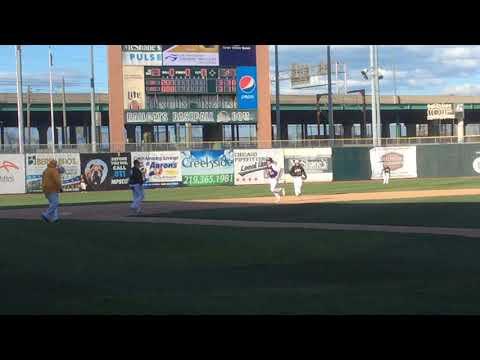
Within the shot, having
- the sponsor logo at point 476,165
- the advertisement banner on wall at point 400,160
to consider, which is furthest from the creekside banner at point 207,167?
the sponsor logo at point 476,165

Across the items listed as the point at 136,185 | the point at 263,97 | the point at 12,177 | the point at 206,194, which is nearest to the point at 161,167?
the point at 12,177

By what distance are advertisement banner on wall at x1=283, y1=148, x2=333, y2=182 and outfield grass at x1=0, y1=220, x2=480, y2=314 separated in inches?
1213

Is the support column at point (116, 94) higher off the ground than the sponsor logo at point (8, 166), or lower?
higher

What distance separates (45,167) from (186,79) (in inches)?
575

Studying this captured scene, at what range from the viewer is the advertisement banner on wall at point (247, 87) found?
53625 mm

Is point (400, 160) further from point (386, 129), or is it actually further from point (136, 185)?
point (386, 129)

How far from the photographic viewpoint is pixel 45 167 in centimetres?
4231

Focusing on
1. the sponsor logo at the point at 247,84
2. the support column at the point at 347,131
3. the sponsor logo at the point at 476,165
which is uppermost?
the sponsor logo at the point at 247,84

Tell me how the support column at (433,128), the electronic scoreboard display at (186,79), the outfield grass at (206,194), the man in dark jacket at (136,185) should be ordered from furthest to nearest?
the support column at (433,128), the electronic scoreboard display at (186,79), the outfield grass at (206,194), the man in dark jacket at (136,185)

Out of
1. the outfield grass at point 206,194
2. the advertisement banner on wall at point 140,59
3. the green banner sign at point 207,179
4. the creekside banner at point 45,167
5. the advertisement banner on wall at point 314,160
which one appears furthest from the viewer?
the advertisement banner on wall at point 140,59

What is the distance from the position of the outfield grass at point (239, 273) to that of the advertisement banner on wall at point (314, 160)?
30809mm

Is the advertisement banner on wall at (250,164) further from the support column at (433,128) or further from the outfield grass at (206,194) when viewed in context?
the support column at (433,128)
